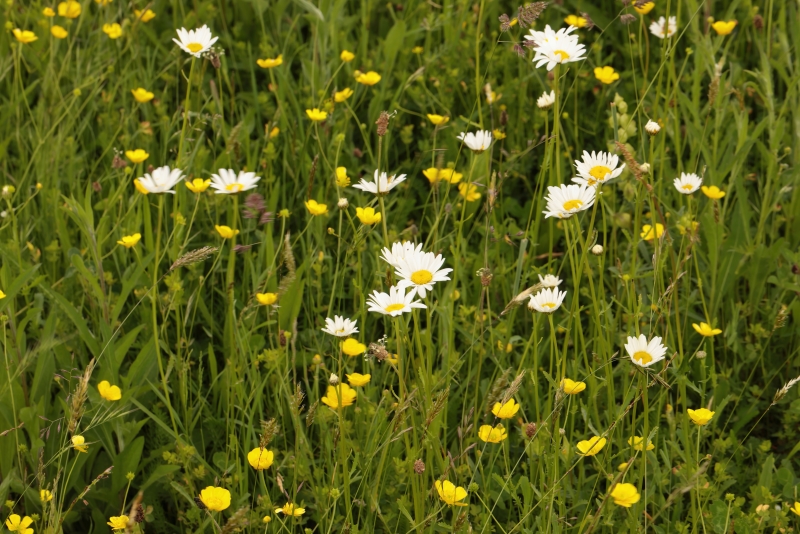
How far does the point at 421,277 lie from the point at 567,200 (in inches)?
13.9

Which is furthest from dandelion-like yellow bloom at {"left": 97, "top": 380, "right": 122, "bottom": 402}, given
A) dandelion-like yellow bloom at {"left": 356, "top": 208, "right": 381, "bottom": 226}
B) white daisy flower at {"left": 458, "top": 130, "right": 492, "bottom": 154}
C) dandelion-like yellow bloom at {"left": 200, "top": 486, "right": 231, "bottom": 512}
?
white daisy flower at {"left": 458, "top": 130, "right": 492, "bottom": 154}

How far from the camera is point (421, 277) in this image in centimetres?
163

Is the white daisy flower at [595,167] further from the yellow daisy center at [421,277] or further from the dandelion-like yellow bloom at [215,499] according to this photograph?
the dandelion-like yellow bloom at [215,499]

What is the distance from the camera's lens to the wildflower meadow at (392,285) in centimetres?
168

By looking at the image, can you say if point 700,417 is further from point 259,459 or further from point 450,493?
point 259,459

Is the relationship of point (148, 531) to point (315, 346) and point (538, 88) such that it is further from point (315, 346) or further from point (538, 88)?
point (538, 88)

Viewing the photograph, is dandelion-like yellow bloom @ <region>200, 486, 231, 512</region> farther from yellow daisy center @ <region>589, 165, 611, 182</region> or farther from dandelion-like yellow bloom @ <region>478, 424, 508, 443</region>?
yellow daisy center @ <region>589, 165, 611, 182</region>

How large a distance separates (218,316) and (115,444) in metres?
0.45

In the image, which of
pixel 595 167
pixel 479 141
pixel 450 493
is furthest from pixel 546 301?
pixel 479 141

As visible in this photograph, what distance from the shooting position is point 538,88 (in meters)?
2.89

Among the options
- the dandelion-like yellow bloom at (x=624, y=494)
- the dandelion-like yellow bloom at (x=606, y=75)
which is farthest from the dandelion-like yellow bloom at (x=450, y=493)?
the dandelion-like yellow bloom at (x=606, y=75)

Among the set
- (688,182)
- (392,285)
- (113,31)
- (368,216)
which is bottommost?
(392,285)

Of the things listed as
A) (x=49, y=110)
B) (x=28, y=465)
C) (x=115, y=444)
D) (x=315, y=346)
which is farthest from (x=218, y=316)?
(x=49, y=110)

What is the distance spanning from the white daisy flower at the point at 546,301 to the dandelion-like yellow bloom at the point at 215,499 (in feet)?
2.08
